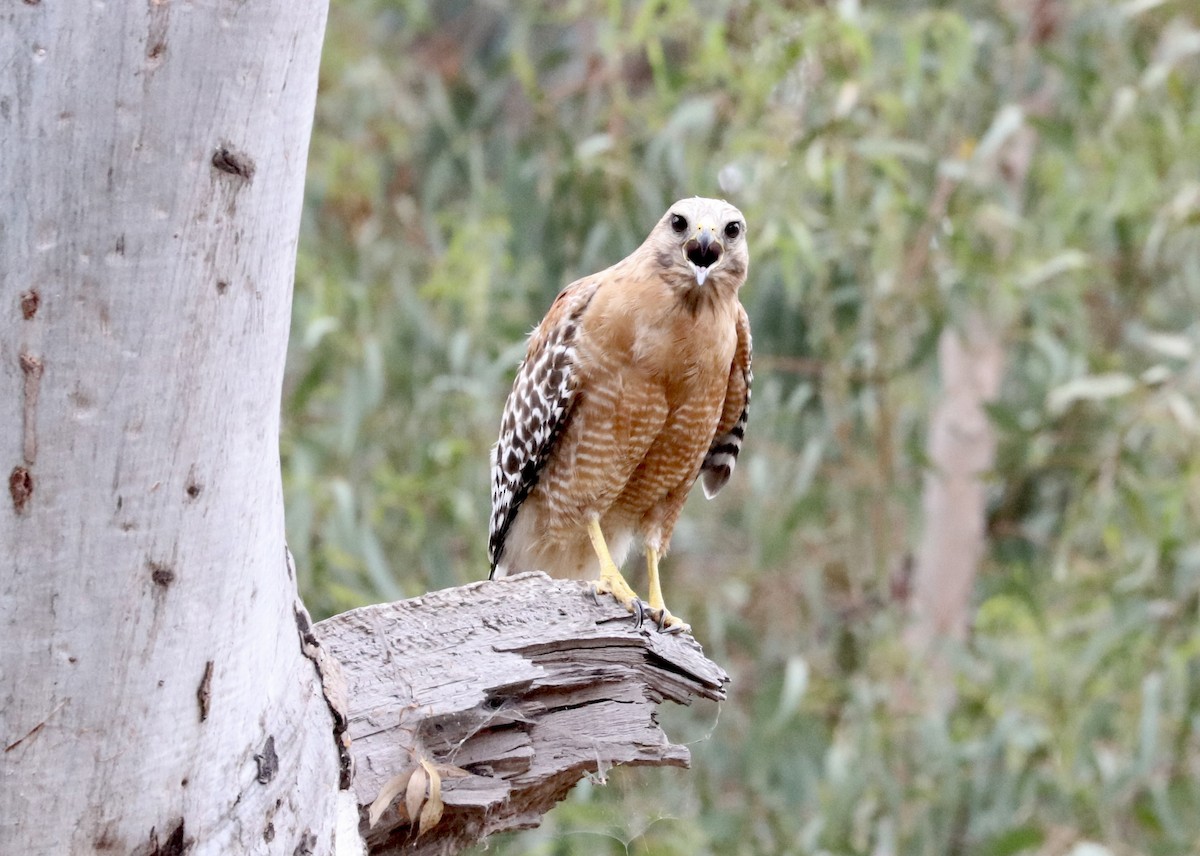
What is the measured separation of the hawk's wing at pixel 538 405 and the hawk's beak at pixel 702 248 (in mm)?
318

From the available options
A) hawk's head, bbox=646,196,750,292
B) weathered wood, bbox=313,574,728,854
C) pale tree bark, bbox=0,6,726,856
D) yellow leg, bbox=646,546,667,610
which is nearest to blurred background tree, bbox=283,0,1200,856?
yellow leg, bbox=646,546,667,610

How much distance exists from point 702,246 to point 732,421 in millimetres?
616

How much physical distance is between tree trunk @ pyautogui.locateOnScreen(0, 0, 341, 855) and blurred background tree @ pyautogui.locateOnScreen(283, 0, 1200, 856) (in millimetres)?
2148

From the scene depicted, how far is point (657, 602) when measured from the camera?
296 centimetres

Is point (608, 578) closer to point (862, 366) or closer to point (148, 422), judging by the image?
point (148, 422)

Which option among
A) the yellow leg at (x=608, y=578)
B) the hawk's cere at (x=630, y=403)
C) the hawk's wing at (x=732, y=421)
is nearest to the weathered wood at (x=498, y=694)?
the yellow leg at (x=608, y=578)

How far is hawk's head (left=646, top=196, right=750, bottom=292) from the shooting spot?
274cm

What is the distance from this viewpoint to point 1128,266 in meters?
4.84

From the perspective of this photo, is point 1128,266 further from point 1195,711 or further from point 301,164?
point 301,164

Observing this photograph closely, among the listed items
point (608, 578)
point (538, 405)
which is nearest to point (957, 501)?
point (538, 405)

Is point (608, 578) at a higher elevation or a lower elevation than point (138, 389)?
higher

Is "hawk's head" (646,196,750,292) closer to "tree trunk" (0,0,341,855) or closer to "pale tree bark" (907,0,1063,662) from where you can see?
"tree trunk" (0,0,341,855)

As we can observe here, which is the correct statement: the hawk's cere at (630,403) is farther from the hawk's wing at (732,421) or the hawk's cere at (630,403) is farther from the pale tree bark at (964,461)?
the pale tree bark at (964,461)

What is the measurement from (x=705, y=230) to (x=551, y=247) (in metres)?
1.81
